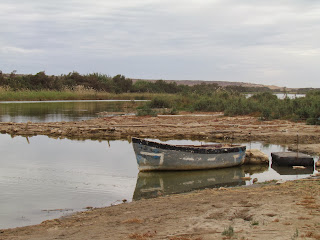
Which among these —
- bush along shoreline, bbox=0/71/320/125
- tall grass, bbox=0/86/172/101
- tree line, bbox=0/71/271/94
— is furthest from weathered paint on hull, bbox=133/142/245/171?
tall grass, bbox=0/86/172/101

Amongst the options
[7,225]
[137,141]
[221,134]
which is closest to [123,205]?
[7,225]

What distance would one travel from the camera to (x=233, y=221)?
277 inches

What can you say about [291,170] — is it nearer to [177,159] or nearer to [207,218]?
[177,159]

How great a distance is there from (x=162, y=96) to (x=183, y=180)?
31541mm

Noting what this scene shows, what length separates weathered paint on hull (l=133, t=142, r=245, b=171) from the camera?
44.1 ft

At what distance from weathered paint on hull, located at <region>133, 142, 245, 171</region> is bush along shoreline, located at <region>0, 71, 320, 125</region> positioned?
11932 mm

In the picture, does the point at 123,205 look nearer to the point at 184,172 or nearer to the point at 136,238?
the point at 136,238

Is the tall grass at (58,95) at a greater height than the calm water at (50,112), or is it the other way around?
the tall grass at (58,95)

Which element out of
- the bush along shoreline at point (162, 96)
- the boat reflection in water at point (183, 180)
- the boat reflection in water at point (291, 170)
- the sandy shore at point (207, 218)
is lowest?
the boat reflection in water at point (183, 180)

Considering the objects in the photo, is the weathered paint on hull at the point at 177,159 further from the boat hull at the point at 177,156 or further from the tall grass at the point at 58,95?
the tall grass at the point at 58,95

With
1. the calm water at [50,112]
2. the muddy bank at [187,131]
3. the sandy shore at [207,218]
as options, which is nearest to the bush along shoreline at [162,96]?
the muddy bank at [187,131]

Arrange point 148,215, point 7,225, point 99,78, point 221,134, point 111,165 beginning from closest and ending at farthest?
point 148,215, point 7,225, point 111,165, point 221,134, point 99,78

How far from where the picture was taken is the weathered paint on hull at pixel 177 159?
13445 mm

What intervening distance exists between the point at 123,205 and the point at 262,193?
→ 2929 millimetres
